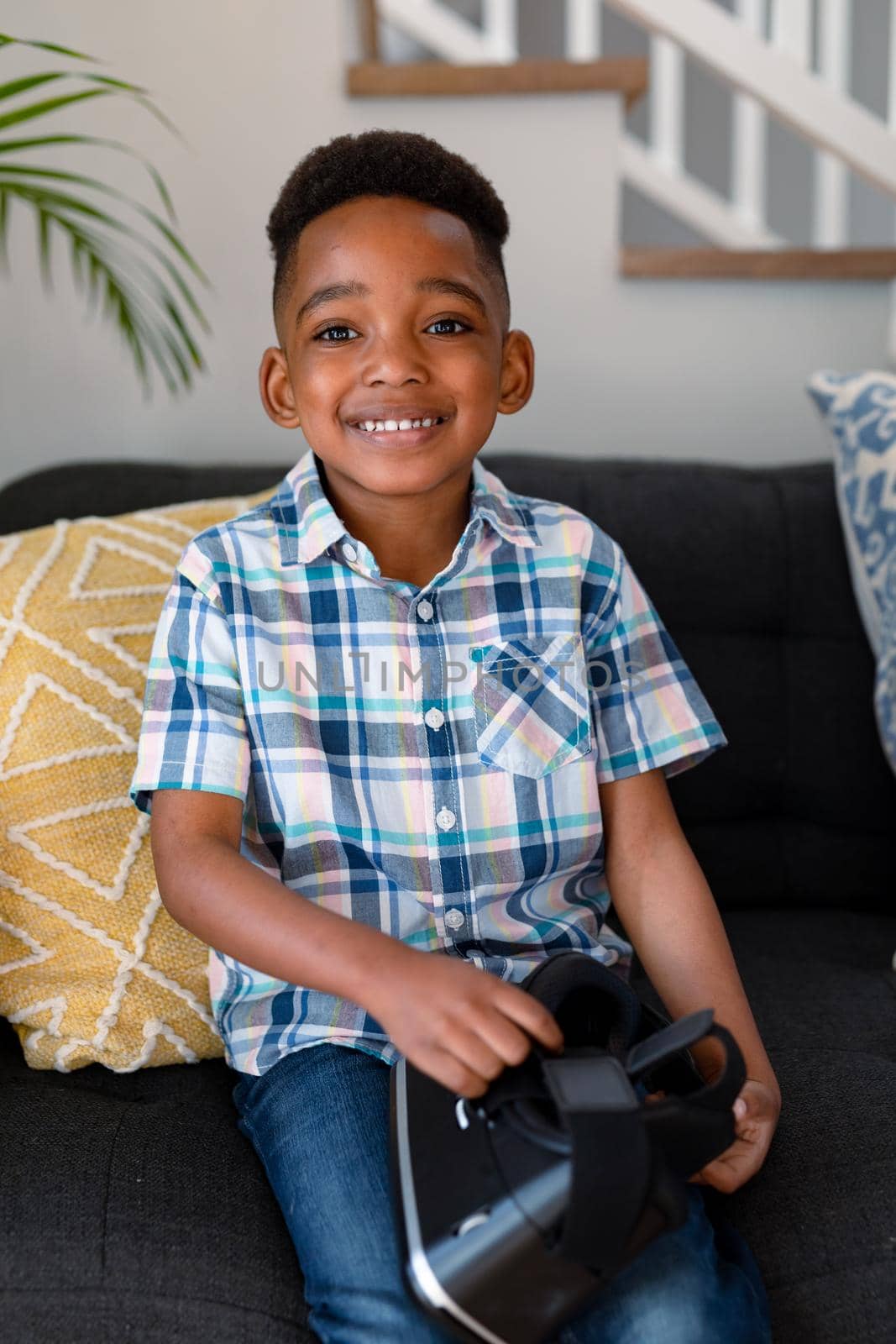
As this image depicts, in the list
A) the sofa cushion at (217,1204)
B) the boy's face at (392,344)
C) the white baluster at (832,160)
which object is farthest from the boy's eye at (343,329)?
the white baluster at (832,160)

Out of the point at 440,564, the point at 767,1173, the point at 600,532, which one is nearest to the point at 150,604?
the point at 440,564

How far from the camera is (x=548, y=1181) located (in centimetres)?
67

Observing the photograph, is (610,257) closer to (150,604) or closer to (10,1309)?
(150,604)

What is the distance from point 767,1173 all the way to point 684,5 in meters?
1.48

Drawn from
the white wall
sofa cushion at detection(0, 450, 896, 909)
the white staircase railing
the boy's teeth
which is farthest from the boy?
the white staircase railing

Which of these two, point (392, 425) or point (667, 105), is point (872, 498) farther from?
point (667, 105)

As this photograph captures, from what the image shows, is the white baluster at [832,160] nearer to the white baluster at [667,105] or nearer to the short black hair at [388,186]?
the white baluster at [667,105]

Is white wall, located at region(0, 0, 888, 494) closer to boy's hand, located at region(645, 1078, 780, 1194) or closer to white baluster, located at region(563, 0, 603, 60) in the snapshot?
white baluster, located at region(563, 0, 603, 60)

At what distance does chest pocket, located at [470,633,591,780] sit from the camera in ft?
3.28

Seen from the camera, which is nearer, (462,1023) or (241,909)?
(462,1023)

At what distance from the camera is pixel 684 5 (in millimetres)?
1664

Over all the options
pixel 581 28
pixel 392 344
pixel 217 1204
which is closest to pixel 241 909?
pixel 217 1204

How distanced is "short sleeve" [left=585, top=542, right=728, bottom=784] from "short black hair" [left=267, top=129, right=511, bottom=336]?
0.27 meters

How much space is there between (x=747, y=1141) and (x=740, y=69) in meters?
1.44
